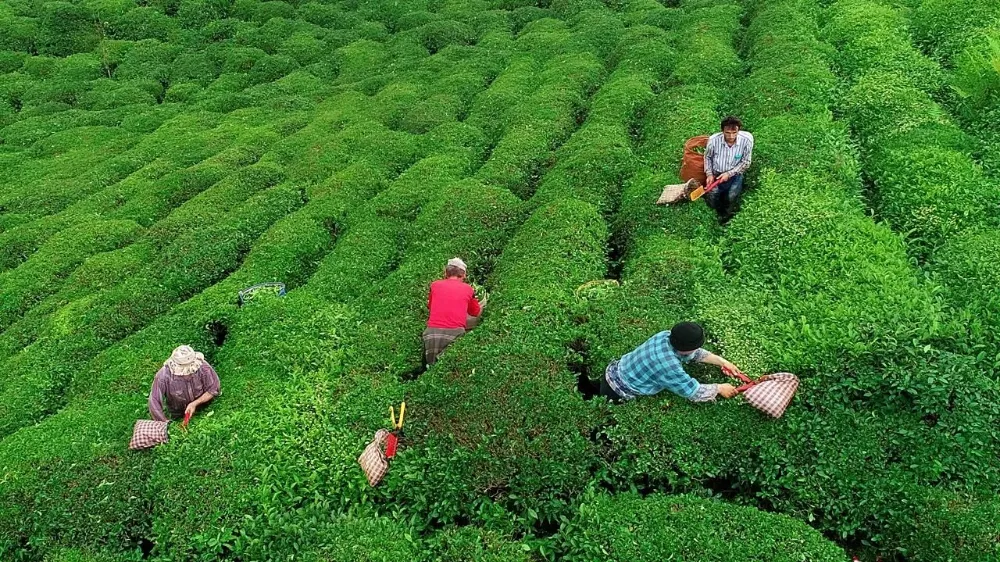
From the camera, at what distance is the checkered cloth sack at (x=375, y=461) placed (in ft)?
34.4

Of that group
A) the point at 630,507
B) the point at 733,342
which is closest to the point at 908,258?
the point at 733,342

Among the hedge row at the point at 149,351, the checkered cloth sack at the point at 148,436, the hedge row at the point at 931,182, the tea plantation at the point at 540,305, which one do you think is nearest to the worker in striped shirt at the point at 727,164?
the tea plantation at the point at 540,305

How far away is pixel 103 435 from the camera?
11898mm

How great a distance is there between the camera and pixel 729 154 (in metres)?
14.9

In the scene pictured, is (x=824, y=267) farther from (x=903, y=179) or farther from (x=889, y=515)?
(x=889, y=515)

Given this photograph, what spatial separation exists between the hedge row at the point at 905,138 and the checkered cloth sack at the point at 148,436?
14334 mm

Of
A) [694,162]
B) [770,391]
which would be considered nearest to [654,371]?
[770,391]

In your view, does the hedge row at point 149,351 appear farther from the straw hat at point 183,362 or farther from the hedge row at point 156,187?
the hedge row at point 156,187

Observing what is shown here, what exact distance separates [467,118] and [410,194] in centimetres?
575

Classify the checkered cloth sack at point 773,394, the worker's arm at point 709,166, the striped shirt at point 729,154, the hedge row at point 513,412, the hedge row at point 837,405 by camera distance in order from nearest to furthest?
the hedge row at point 837,405 → the hedge row at point 513,412 → the checkered cloth sack at point 773,394 → the striped shirt at point 729,154 → the worker's arm at point 709,166

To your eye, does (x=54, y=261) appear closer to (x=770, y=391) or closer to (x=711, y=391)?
(x=711, y=391)

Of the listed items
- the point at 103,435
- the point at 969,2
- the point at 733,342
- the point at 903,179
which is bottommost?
the point at 103,435

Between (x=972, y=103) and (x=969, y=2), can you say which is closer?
(x=972, y=103)

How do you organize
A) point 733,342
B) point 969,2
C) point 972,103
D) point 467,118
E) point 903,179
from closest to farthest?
point 733,342, point 903,179, point 972,103, point 969,2, point 467,118
